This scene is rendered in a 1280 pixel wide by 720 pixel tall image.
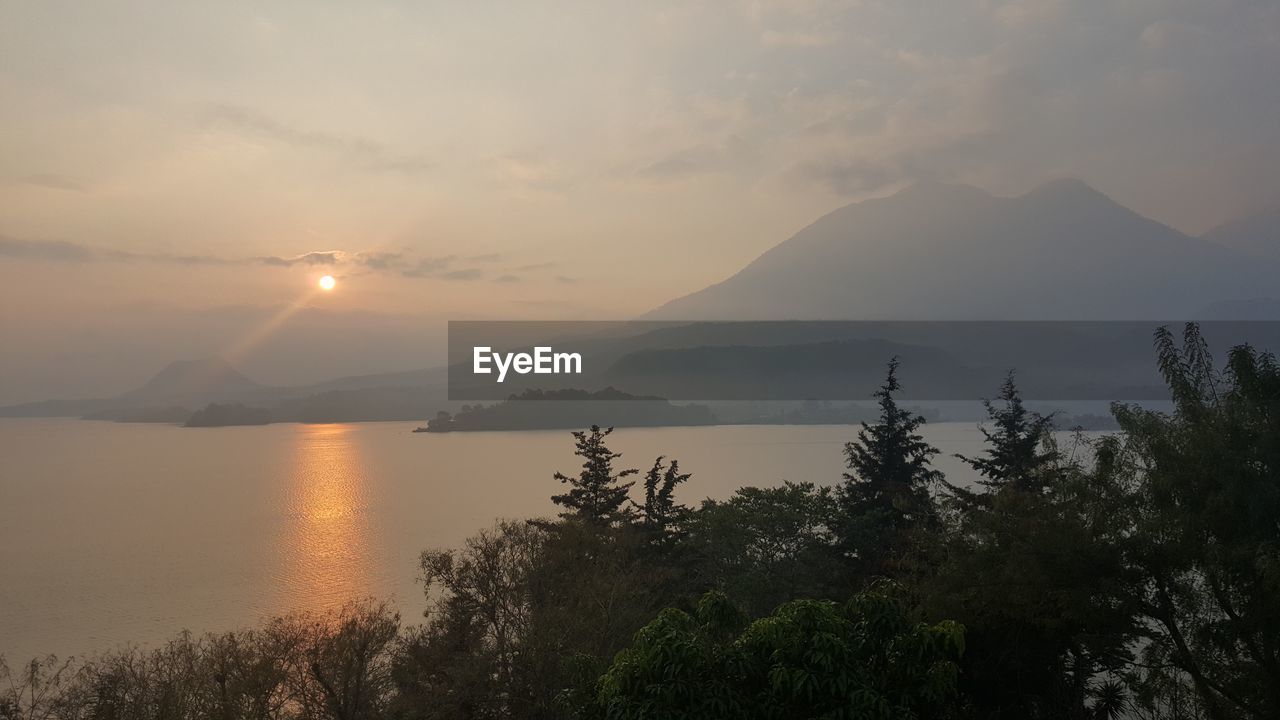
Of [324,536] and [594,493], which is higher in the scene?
[594,493]

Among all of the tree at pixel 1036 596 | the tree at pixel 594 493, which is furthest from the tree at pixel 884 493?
the tree at pixel 1036 596

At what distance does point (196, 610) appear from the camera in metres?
45.4

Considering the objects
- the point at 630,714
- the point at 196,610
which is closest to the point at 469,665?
the point at 630,714

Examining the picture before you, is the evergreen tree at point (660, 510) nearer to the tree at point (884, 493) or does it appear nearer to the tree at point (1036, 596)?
the tree at point (884, 493)

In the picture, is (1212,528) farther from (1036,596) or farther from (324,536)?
(324,536)

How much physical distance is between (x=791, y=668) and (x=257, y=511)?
83761 millimetres

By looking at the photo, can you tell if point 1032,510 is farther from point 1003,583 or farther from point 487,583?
point 487,583

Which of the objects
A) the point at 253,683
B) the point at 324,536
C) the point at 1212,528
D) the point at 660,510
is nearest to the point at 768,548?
the point at 660,510

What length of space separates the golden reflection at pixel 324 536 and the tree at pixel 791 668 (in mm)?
37285

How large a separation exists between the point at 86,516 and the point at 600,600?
8263 centimetres

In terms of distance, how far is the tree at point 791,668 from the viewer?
8.03m

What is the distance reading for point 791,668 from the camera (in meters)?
8.18

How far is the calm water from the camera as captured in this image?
45.9 meters

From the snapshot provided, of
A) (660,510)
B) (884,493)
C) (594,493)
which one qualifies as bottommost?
(660,510)
